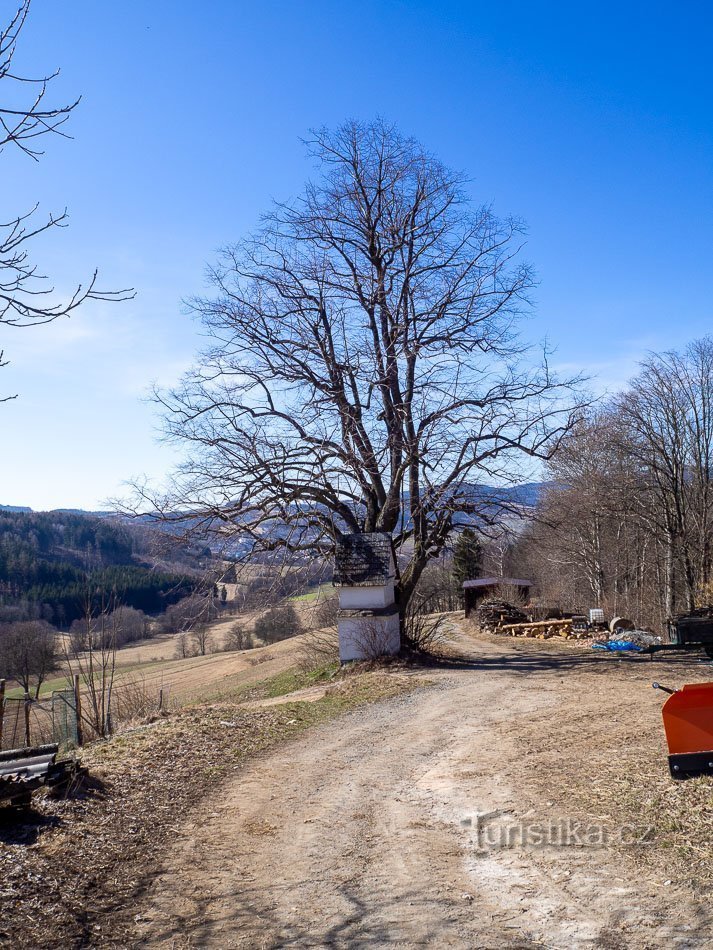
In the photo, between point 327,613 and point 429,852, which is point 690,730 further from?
point 327,613

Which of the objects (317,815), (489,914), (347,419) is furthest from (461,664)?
(489,914)

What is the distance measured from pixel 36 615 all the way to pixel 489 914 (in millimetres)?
51318

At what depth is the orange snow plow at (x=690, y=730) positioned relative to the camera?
21.6ft

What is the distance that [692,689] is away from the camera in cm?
664

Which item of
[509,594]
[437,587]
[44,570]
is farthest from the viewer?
[44,570]

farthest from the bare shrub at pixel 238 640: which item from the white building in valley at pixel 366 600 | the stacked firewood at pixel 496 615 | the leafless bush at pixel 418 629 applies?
the white building in valley at pixel 366 600

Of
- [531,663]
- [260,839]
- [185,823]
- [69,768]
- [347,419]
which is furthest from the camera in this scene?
[347,419]

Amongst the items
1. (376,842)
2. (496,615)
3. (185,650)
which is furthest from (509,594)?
(376,842)

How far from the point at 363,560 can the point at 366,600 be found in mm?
914

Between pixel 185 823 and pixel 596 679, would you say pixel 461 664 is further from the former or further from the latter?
pixel 185 823

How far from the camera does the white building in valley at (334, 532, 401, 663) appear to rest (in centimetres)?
1745

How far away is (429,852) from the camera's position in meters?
5.88

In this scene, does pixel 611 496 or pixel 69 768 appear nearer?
pixel 69 768

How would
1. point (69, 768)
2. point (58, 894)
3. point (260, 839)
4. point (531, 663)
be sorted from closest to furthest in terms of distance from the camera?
point (58, 894)
point (260, 839)
point (69, 768)
point (531, 663)
